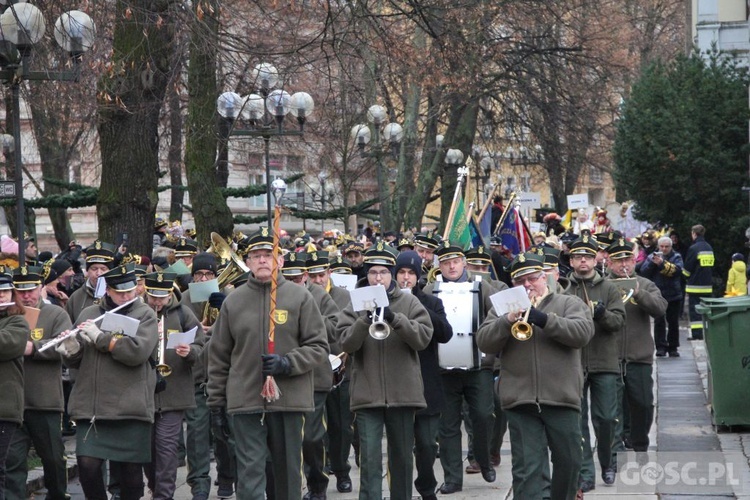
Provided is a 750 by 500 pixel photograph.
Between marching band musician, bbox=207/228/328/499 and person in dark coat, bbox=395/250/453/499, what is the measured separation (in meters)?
1.20

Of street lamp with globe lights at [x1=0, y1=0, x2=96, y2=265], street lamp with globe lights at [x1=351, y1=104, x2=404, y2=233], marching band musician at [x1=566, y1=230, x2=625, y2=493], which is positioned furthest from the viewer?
street lamp with globe lights at [x1=351, y1=104, x2=404, y2=233]

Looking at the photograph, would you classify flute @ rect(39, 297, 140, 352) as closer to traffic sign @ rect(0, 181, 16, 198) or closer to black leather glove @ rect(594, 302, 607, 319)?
traffic sign @ rect(0, 181, 16, 198)

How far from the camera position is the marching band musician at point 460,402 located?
1097cm

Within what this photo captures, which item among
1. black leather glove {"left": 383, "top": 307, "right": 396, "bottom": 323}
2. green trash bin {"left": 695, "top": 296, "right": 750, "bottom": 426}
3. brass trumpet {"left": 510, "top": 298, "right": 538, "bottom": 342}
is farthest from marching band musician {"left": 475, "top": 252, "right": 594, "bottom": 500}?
green trash bin {"left": 695, "top": 296, "right": 750, "bottom": 426}

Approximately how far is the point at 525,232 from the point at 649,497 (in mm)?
10326

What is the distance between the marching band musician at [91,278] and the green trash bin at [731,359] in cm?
580

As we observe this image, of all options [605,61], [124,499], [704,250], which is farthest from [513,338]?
[605,61]

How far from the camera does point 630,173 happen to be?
29.6 metres

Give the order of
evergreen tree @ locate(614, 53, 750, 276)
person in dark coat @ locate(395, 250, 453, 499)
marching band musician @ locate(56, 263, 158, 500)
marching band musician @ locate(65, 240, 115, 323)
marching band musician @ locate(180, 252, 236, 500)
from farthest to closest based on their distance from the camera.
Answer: evergreen tree @ locate(614, 53, 750, 276) → marching band musician @ locate(65, 240, 115, 323) → marching band musician @ locate(180, 252, 236, 500) → person in dark coat @ locate(395, 250, 453, 499) → marching band musician @ locate(56, 263, 158, 500)

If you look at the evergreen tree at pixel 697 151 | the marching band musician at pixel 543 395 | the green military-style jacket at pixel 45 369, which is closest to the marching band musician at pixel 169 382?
the green military-style jacket at pixel 45 369

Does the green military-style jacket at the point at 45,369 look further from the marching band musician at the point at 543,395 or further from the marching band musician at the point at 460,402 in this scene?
the marching band musician at the point at 543,395

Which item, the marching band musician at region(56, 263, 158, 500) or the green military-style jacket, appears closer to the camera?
the marching band musician at region(56, 263, 158, 500)

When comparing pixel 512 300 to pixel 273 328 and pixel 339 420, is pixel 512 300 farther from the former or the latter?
pixel 339 420

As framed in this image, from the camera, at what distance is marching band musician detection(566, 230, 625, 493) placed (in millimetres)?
11180
